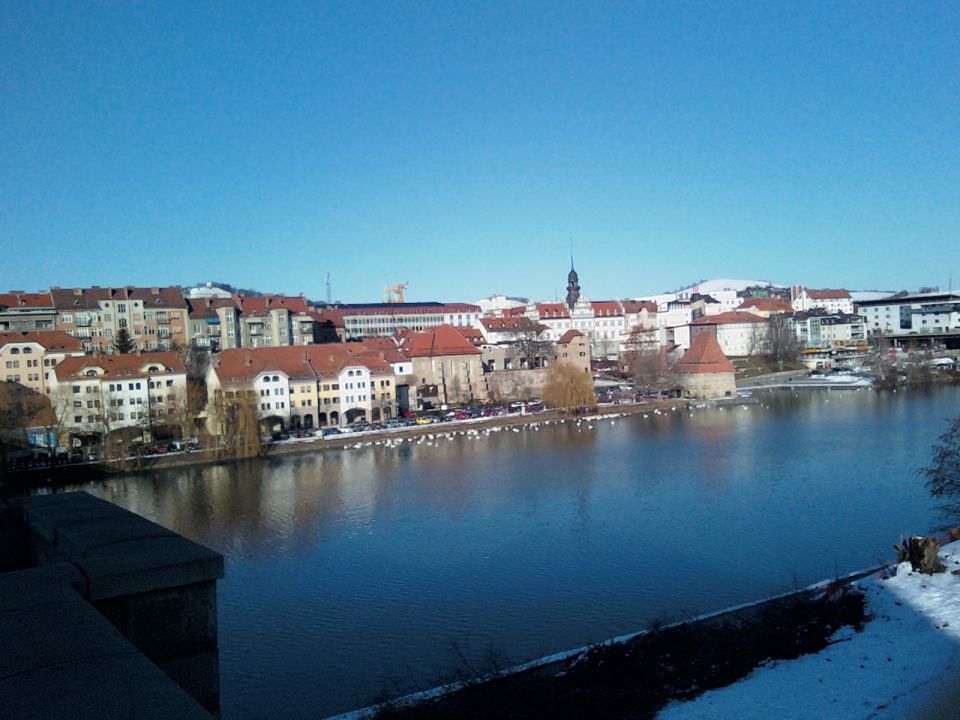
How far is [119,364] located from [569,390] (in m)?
9.80

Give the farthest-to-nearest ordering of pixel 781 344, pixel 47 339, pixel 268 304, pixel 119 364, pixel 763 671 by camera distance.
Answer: pixel 781 344, pixel 268 304, pixel 47 339, pixel 119 364, pixel 763 671

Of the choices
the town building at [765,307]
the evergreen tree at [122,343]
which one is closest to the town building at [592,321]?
the town building at [765,307]

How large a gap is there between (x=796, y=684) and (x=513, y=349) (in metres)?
21.4

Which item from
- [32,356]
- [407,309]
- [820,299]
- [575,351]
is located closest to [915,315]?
[820,299]

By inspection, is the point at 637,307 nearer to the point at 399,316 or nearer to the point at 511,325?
the point at 511,325

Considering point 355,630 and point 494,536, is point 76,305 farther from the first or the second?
point 355,630

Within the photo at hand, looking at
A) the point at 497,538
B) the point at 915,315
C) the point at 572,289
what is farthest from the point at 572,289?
the point at 497,538

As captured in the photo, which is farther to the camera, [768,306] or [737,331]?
[768,306]

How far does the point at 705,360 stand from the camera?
73.4 ft

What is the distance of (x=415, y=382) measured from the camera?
66.3ft

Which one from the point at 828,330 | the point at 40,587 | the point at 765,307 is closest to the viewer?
the point at 40,587

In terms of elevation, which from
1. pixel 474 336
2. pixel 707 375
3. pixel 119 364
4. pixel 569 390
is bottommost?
pixel 569 390

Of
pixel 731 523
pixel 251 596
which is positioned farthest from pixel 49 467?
pixel 731 523

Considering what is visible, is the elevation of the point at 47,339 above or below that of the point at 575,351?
above
